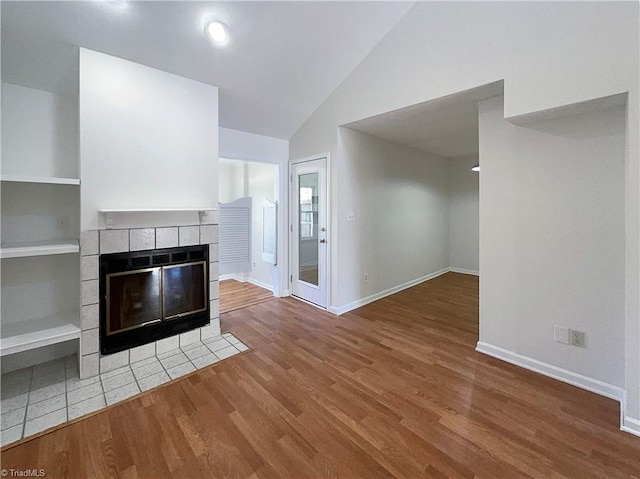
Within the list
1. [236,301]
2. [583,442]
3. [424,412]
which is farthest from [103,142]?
[583,442]

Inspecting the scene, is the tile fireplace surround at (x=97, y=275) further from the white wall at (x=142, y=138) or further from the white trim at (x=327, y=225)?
the white trim at (x=327, y=225)

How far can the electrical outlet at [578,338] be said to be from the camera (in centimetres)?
221

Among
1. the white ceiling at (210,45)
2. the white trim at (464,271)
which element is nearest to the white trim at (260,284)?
the white ceiling at (210,45)

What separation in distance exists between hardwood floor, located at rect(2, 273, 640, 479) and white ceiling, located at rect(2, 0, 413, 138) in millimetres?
2779

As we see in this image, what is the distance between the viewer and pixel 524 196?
2418mm

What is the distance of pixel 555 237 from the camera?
7.51ft

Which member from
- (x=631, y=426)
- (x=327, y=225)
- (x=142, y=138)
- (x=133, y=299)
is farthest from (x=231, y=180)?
(x=631, y=426)

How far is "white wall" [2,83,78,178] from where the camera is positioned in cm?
244

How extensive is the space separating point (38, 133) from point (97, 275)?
1464 millimetres

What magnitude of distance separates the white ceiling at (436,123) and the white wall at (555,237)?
26 cm

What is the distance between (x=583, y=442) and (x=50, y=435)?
3.20 m

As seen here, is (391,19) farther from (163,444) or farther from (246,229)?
(163,444)

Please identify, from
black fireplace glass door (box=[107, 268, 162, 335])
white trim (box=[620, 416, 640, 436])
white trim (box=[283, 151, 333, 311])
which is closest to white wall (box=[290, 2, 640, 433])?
white trim (box=[620, 416, 640, 436])

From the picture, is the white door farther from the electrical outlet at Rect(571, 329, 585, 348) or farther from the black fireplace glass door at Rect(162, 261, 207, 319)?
the electrical outlet at Rect(571, 329, 585, 348)
